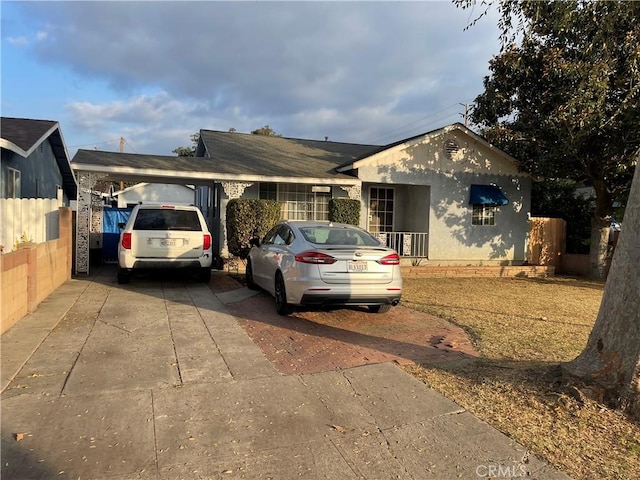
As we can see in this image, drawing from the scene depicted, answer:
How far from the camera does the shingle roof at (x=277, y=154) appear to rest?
13859 millimetres

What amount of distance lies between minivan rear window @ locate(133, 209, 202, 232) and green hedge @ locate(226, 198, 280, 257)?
2.00 m

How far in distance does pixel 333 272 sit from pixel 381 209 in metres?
9.78

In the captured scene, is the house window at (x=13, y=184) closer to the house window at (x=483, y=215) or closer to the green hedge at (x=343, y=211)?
the green hedge at (x=343, y=211)

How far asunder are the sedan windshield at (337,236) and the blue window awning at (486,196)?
8157 millimetres

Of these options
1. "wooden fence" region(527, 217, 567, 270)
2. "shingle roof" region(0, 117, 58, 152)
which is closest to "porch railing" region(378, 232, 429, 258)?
"wooden fence" region(527, 217, 567, 270)

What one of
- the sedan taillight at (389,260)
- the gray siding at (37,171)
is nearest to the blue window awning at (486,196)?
the sedan taillight at (389,260)

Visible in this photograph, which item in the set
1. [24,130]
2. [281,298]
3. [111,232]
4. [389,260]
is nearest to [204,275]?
[281,298]

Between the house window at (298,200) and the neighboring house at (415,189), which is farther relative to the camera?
the house window at (298,200)

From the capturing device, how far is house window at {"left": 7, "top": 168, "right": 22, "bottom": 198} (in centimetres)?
960

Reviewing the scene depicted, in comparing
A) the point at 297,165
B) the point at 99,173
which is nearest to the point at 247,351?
the point at 99,173

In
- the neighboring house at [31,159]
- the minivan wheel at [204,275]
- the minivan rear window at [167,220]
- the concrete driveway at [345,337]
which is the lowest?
the concrete driveway at [345,337]

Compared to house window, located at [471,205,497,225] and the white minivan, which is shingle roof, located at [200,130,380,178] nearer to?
the white minivan

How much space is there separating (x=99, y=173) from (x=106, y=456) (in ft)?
32.3

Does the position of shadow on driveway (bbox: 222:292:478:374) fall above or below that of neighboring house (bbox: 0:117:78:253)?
below
